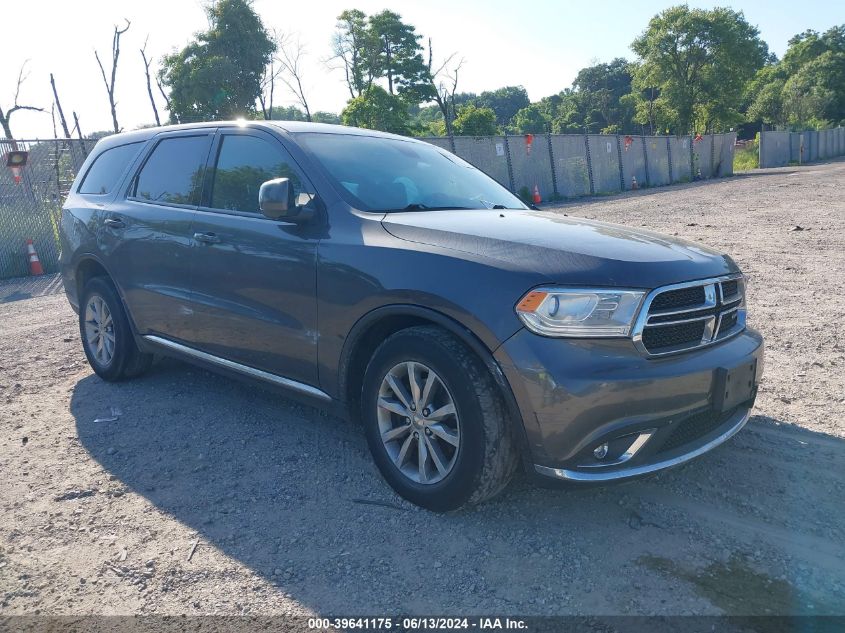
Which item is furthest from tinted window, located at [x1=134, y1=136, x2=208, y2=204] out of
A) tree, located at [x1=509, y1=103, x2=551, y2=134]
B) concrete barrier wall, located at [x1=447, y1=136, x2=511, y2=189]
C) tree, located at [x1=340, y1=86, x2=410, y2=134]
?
tree, located at [x1=509, y1=103, x2=551, y2=134]

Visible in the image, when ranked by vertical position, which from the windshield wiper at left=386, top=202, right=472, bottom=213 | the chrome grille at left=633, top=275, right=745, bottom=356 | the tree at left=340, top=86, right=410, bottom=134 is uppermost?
the tree at left=340, top=86, right=410, bottom=134

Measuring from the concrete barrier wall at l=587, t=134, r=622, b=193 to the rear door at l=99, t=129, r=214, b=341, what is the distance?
2410 cm

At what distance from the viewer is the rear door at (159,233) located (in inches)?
171

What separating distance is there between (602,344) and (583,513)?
3.10 ft

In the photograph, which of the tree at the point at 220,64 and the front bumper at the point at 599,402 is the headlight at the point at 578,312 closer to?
the front bumper at the point at 599,402

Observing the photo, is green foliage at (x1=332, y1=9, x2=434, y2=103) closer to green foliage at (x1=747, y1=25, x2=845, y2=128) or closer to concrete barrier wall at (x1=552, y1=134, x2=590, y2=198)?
concrete barrier wall at (x1=552, y1=134, x2=590, y2=198)

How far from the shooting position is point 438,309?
9.64ft

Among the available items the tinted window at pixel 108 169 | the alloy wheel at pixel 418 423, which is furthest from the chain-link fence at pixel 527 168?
the alloy wheel at pixel 418 423

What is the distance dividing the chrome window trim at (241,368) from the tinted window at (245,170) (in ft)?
3.03

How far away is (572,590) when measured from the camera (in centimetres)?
260

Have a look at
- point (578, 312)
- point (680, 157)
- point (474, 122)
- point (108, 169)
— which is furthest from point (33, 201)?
point (680, 157)

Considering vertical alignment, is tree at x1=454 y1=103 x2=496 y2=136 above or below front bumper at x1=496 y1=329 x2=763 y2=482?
above

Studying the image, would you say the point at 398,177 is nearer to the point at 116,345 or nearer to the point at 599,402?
the point at 599,402

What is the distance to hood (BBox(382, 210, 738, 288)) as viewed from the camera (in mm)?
2775
